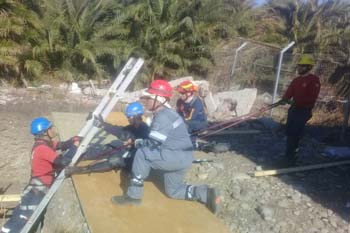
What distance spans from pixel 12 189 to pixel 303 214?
4212 millimetres

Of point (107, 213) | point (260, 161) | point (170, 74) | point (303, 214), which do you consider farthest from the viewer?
point (170, 74)

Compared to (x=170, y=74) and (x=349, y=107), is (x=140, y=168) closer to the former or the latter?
(x=349, y=107)

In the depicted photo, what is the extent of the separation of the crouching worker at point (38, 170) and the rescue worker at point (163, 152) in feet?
2.63

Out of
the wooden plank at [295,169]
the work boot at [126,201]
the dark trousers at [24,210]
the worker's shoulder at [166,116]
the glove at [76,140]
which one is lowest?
the dark trousers at [24,210]

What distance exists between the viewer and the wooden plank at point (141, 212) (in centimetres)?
456

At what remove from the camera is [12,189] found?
6.59 metres

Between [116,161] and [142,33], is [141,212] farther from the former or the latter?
[142,33]

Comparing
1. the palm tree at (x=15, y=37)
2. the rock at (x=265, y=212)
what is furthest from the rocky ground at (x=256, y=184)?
the palm tree at (x=15, y=37)

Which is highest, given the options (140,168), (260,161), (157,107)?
(157,107)

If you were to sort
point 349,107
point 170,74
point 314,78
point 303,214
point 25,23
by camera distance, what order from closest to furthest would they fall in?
point 303,214 → point 314,78 → point 349,107 → point 25,23 → point 170,74

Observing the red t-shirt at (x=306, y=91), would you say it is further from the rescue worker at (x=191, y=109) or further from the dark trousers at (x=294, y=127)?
the rescue worker at (x=191, y=109)

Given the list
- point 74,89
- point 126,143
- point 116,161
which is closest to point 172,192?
point 116,161

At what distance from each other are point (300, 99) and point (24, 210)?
13.4 feet

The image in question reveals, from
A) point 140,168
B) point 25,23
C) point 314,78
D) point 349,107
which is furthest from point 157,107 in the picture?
point 25,23
